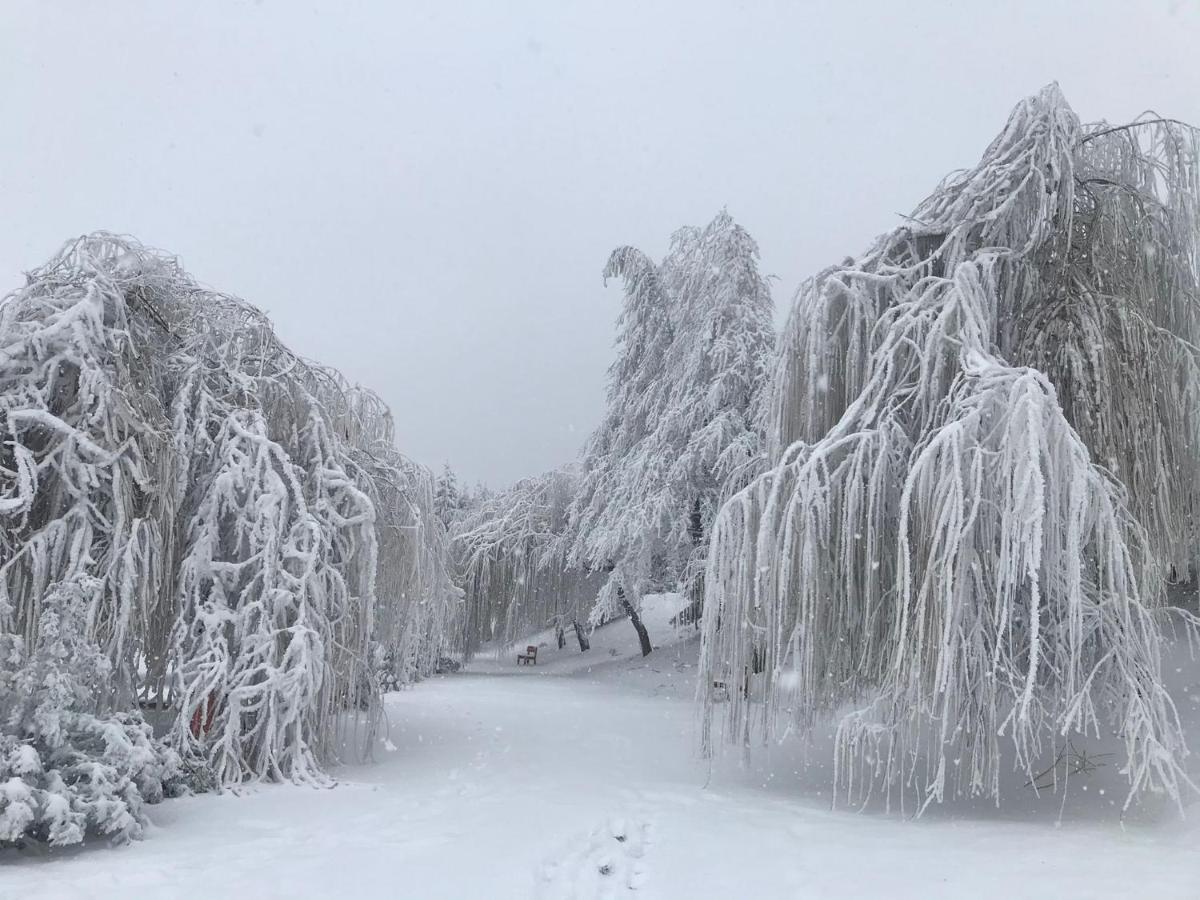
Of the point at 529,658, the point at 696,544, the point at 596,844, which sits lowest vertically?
the point at 529,658

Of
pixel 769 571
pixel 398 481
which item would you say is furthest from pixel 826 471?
pixel 398 481

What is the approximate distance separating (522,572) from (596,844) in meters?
12.5

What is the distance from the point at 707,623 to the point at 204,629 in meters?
3.65

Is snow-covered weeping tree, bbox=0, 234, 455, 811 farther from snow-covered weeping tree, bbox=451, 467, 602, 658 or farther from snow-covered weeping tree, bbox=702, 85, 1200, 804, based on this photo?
snow-covered weeping tree, bbox=451, 467, 602, 658

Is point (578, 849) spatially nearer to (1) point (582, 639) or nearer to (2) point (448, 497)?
(1) point (582, 639)

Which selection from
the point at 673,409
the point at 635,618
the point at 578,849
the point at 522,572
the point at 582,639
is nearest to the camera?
the point at 578,849

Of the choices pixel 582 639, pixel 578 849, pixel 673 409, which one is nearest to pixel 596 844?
pixel 578 849

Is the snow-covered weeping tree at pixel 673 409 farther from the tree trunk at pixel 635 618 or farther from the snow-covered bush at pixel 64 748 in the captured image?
the snow-covered bush at pixel 64 748

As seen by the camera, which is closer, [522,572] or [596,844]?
[596,844]

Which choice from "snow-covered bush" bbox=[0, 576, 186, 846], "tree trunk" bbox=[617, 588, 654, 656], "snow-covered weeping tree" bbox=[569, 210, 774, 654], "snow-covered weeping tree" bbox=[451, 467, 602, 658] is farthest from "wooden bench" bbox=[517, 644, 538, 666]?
"snow-covered bush" bbox=[0, 576, 186, 846]

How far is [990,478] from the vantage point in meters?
5.09

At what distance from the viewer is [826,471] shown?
583 centimetres

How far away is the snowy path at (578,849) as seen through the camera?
3982 mm

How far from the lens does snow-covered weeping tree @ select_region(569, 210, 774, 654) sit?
14367mm
